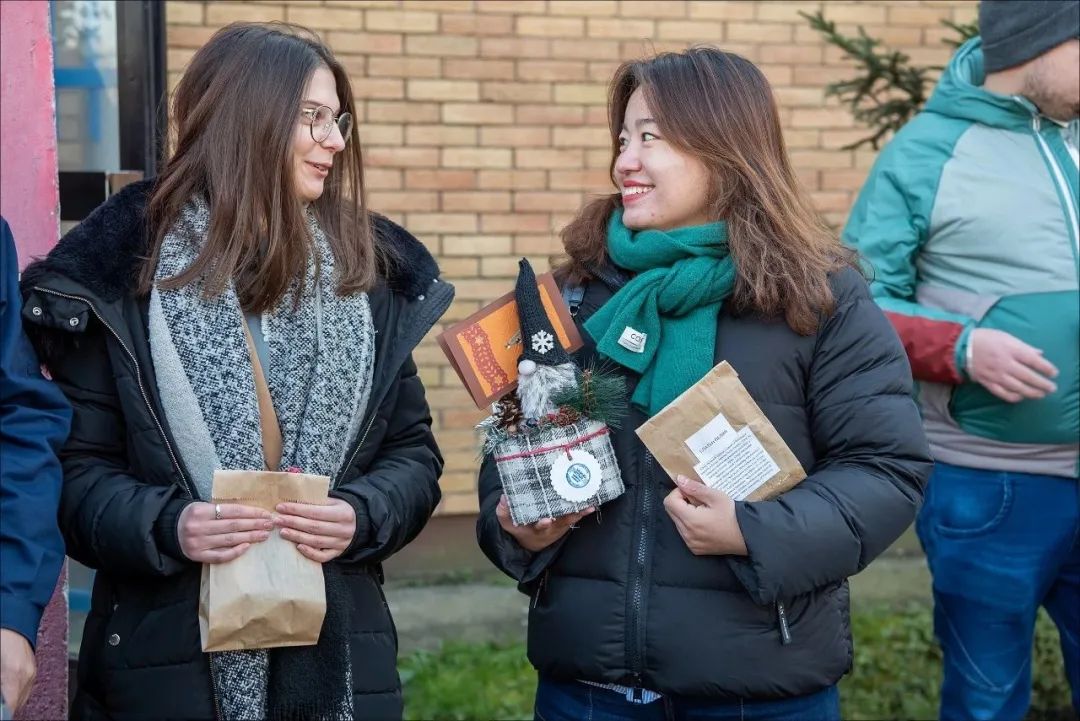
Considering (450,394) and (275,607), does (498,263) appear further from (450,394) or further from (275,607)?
(275,607)

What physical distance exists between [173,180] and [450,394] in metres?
3.40

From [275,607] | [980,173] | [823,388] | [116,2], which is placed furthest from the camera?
[116,2]

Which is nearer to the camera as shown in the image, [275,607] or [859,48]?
[275,607]

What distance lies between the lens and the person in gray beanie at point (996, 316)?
3.82 meters

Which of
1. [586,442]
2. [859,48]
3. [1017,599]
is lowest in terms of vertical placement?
[1017,599]

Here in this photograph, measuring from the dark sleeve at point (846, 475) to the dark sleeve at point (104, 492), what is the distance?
1.07 m

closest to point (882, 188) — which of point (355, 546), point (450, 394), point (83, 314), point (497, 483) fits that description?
point (497, 483)

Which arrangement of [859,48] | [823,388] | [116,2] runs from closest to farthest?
[823,388], [116,2], [859,48]

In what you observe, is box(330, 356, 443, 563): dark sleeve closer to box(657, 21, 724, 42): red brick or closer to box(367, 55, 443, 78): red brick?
box(367, 55, 443, 78): red brick

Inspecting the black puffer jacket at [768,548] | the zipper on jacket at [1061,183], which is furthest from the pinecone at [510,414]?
the zipper on jacket at [1061,183]

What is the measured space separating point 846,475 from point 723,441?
0.81ft

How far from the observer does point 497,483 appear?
300 centimetres

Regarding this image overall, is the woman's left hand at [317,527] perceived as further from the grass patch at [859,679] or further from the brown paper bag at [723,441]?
the grass patch at [859,679]

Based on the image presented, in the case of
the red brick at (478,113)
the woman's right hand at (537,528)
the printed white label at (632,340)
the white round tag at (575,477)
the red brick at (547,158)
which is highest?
the red brick at (478,113)
